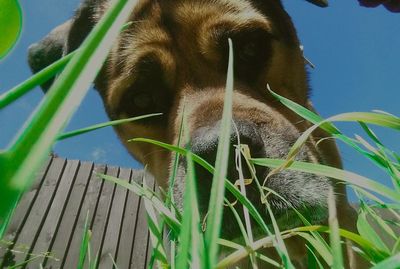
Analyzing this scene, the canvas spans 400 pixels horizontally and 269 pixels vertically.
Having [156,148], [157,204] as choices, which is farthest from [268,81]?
[157,204]

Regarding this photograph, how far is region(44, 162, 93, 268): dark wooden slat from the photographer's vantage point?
6387mm

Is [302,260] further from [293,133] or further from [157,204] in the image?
[157,204]

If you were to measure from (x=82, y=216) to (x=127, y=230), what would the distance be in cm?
74

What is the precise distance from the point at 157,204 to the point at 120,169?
22.9 feet

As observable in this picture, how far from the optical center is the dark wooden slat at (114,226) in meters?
6.55

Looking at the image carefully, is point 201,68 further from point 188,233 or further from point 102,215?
point 102,215

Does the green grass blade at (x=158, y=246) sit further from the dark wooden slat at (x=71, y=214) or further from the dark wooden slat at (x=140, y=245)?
the dark wooden slat at (x=140, y=245)

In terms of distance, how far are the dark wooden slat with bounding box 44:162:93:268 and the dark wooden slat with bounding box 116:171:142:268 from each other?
0.74m

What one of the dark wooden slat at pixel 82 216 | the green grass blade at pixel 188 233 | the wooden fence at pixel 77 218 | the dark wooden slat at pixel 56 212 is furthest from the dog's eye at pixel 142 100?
the dark wooden slat at pixel 56 212

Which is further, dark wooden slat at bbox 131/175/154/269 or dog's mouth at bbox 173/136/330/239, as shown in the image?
dark wooden slat at bbox 131/175/154/269

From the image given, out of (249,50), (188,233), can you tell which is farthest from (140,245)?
(188,233)

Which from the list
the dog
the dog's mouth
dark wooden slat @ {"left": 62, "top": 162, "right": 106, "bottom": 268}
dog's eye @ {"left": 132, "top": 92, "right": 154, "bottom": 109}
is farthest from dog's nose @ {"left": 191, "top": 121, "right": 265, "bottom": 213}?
dark wooden slat @ {"left": 62, "top": 162, "right": 106, "bottom": 268}

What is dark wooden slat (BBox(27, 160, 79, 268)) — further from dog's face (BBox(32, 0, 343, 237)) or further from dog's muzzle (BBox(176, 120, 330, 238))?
dog's muzzle (BBox(176, 120, 330, 238))

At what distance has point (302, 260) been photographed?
1.92 m
